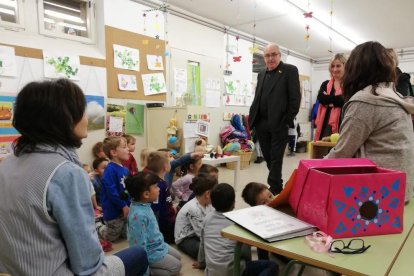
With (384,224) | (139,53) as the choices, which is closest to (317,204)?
(384,224)

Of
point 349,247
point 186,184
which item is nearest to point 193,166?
point 186,184

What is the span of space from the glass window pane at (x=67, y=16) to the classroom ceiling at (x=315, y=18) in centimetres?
143

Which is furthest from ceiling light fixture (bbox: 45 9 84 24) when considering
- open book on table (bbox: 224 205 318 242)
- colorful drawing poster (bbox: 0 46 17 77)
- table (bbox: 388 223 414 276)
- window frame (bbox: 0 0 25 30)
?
table (bbox: 388 223 414 276)

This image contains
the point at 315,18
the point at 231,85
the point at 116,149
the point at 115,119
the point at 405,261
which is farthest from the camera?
the point at 231,85

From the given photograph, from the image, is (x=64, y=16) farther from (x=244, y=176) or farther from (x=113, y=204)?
(x=244, y=176)

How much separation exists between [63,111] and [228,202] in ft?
3.43

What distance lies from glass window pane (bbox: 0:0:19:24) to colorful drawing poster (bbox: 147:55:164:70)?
1590 millimetres

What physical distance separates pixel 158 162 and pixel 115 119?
163 centimetres

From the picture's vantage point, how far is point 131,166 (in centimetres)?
321

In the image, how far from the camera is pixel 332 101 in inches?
100

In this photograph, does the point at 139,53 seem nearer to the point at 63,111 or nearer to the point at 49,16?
the point at 49,16

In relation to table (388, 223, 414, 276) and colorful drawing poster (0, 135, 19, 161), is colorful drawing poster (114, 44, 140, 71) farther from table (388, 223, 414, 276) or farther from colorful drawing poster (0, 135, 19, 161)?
table (388, 223, 414, 276)

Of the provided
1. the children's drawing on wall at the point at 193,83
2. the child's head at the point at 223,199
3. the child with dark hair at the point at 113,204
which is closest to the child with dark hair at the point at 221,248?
the child's head at the point at 223,199

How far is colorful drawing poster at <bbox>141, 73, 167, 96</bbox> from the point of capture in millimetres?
4202
